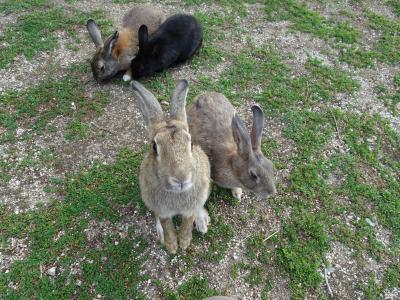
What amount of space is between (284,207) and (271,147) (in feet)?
2.89

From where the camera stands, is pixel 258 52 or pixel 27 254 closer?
pixel 27 254

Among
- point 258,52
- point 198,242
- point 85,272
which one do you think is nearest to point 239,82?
point 258,52

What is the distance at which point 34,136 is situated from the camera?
4.65 m

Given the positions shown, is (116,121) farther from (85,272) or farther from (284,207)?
(284,207)

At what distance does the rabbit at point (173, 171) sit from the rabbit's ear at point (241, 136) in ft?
1.30

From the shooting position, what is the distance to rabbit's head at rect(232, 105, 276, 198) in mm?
3488

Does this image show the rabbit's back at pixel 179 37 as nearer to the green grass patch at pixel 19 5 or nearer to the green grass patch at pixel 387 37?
the green grass patch at pixel 19 5

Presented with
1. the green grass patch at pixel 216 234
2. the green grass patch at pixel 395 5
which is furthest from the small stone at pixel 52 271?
the green grass patch at pixel 395 5

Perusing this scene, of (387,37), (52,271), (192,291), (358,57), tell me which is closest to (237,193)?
(192,291)

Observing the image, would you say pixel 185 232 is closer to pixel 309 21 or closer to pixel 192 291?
pixel 192 291

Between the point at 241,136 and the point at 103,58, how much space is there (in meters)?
2.84

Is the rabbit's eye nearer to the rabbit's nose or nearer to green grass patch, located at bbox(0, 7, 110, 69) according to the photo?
the rabbit's nose

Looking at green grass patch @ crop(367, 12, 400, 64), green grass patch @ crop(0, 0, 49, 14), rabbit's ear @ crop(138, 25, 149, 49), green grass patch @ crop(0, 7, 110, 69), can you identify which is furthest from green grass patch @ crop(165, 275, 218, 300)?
green grass patch @ crop(0, 0, 49, 14)

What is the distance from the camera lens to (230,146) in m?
3.93
